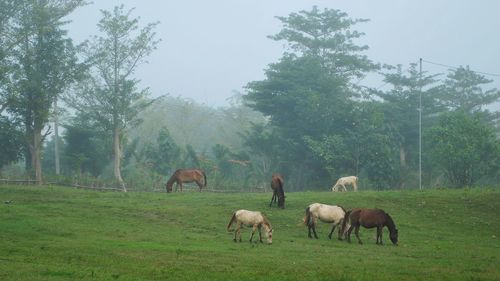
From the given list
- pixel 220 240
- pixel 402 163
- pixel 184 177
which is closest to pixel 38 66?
pixel 184 177

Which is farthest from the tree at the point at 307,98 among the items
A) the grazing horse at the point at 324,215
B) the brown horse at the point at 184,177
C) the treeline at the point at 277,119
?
the grazing horse at the point at 324,215

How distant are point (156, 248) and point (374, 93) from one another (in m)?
60.8

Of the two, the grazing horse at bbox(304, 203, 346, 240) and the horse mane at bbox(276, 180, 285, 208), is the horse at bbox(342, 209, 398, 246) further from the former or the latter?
the horse mane at bbox(276, 180, 285, 208)

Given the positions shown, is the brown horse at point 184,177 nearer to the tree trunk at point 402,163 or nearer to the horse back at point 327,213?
the horse back at point 327,213

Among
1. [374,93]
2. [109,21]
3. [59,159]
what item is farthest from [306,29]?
[59,159]

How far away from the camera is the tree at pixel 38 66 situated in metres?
50.8

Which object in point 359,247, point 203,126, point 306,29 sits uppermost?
point 306,29

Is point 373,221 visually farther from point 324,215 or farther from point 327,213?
point 324,215

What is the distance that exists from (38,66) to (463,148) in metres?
36.0

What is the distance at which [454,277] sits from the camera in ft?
55.5

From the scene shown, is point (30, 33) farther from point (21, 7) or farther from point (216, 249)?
point (216, 249)

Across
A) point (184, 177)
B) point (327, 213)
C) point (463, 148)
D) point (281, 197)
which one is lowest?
point (327, 213)

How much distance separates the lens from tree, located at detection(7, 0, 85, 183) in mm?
50781

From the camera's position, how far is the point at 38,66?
171ft
